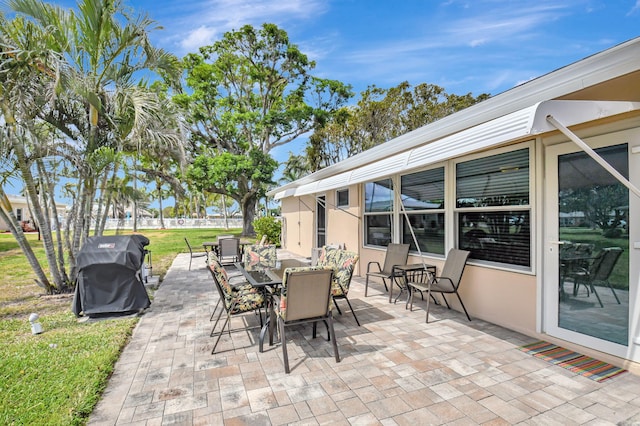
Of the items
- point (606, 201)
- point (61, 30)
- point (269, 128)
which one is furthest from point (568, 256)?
point (269, 128)

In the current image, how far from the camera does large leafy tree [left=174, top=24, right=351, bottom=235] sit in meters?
19.6

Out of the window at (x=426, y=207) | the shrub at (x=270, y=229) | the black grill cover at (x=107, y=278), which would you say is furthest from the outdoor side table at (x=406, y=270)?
the shrub at (x=270, y=229)

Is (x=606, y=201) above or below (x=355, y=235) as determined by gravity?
above

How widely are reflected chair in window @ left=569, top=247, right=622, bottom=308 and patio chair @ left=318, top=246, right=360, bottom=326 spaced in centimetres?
273

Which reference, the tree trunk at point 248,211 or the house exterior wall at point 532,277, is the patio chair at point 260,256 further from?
the tree trunk at point 248,211

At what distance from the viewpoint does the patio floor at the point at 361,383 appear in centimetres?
261

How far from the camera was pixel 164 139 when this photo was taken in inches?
269

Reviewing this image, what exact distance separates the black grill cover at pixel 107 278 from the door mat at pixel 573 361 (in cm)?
565

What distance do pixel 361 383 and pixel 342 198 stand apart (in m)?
6.77

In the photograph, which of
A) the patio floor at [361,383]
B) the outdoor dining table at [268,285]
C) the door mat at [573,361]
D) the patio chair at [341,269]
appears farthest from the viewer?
the patio chair at [341,269]

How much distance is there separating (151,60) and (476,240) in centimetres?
717

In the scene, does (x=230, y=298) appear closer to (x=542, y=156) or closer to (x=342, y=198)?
(x=542, y=156)

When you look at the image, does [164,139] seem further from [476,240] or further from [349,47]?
[349,47]

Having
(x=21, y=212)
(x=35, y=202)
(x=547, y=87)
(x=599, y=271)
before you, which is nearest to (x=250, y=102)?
(x=35, y=202)
